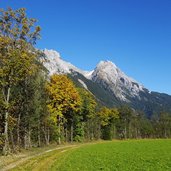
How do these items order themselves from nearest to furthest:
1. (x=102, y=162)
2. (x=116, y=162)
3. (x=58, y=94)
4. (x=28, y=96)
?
(x=116, y=162) < (x=102, y=162) < (x=28, y=96) < (x=58, y=94)

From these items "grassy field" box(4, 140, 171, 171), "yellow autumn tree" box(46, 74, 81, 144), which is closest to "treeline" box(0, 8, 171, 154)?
"yellow autumn tree" box(46, 74, 81, 144)

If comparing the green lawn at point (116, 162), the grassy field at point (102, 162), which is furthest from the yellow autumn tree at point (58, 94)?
the grassy field at point (102, 162)

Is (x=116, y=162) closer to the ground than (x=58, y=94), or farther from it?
closer to the ground

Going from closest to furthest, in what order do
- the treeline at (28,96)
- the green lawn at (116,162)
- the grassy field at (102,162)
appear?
1. the green lawn at (116,162)
2. the grassy field at (102,162)
3. the treeline at (28,96)

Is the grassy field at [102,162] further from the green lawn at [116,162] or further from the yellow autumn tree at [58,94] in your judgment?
the yellow autumn tree at [58,94]

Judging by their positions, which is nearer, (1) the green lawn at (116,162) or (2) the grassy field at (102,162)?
(1) the green lawn at (116,162)

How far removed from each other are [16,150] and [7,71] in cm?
1173

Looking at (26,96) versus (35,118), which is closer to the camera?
(26,96)

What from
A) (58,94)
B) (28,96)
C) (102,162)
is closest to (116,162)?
(102,162)

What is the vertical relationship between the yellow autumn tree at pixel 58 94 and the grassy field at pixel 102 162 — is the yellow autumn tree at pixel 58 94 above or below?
above

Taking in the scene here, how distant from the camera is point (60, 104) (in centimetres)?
8406

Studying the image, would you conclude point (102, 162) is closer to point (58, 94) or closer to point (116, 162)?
point (116, 162)

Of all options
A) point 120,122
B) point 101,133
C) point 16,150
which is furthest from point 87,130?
point 16,150

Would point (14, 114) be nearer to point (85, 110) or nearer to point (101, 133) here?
point (85, 110)
